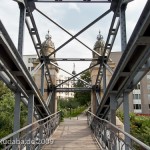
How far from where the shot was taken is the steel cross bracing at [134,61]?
174 inches

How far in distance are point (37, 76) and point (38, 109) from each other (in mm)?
5306

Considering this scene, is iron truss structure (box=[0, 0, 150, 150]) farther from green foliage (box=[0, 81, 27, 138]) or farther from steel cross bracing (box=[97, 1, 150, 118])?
green foliage (box=[0, 81, 27, 138])

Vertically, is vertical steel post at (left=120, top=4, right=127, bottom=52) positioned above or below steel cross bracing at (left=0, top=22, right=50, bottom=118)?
above


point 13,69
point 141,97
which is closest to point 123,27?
point 13,69

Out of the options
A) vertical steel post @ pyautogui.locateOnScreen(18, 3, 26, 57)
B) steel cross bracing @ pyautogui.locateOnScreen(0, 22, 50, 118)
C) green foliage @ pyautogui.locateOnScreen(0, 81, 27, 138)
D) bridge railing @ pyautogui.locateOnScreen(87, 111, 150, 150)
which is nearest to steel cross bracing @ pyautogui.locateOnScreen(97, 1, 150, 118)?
bridge railing @ pyautogui.locateOnScreen(87, 111, 150, 150)

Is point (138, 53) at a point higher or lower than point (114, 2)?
lower

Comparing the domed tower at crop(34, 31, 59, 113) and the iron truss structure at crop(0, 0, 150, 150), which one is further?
the domed tower at crop(34, 31, 59, 113)

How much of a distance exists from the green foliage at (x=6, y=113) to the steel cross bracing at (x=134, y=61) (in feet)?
34.6

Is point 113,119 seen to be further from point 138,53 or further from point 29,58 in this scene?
point 29,58

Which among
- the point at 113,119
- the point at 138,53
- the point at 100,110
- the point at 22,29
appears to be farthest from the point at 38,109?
the point at 138,53

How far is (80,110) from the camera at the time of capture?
43.8m

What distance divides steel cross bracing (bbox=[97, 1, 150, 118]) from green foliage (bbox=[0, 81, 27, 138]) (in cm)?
1054

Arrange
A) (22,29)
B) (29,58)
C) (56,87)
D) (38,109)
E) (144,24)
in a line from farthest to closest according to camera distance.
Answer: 1. (29,58)
2. (56,87)
3. (38,109)
4. (22,29)
5. (144,24)

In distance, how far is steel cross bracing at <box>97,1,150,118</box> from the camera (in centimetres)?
441
